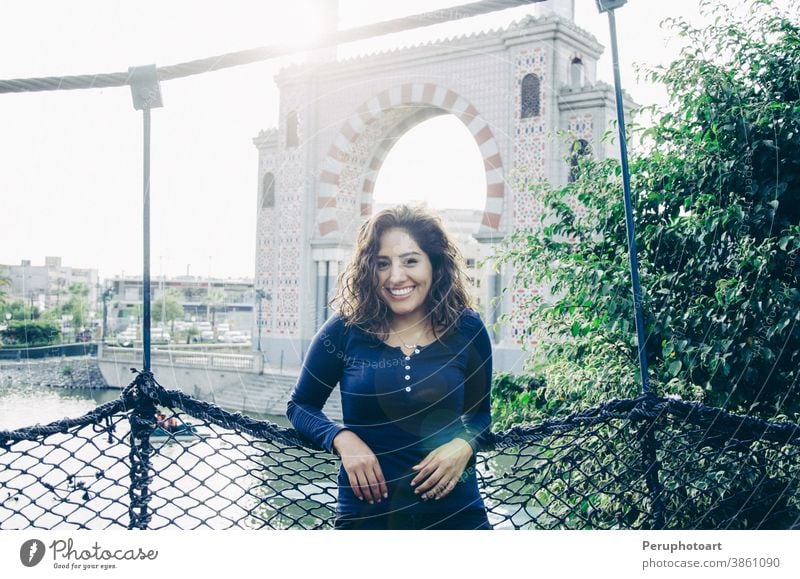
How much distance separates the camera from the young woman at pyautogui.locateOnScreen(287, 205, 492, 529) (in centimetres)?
71

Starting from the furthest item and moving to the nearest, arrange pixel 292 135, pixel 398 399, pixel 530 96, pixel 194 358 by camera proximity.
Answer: pixel 530 96
pixel 292 135
pixel 194 358
pixel 398 399

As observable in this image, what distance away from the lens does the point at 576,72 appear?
3666mm

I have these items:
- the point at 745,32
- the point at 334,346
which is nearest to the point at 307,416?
the point at 334,346

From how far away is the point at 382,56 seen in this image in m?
3.07

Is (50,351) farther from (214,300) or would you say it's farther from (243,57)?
(243,57)

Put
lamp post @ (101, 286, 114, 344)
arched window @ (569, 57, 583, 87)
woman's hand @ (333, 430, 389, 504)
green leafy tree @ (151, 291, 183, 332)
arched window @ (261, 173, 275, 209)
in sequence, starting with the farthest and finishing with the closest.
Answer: arched window @ (569, 57, 583, 87) → arched window @ (261, 173, 275, 209) → green leafy tree @ (151, 291, 183, 332) → lamp post @ (101, 286, 114, 344) → woman's hand @ (333, 430, 389, 504)

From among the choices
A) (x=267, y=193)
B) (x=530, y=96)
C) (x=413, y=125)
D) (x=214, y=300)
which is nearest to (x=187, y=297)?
(x=214, y=300)

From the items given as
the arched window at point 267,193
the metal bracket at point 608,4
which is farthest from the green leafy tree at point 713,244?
the arched window at point 267,193

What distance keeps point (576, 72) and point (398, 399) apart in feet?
10.9

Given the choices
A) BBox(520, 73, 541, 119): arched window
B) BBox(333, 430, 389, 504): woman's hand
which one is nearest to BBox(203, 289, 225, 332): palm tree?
BBox(333, 430, 389, 504): woman's hand

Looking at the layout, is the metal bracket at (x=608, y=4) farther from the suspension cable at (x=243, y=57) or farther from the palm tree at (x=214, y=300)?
the palm tree at (x=214, y=300)

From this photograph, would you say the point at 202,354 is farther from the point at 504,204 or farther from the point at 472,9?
the point at 504,204

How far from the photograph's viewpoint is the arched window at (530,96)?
361 cm

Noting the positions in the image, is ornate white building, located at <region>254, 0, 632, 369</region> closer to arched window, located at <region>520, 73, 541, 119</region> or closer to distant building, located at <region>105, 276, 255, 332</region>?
arched window, located at <region>520, 73, 541, 119</region>
